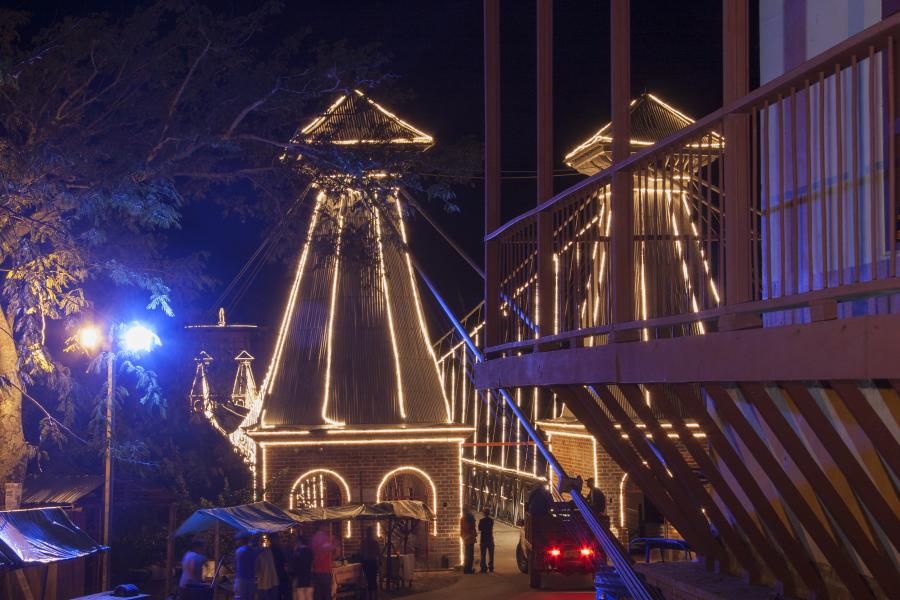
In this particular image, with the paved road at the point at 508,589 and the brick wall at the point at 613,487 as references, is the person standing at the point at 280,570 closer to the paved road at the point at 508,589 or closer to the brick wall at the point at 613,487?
the paved road at the point at 508,589

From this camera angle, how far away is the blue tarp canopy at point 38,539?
14875mm

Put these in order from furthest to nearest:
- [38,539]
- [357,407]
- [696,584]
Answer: [357,407] → [38,539] → [696,584]

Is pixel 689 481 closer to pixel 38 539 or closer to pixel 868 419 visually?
pixel 868 419

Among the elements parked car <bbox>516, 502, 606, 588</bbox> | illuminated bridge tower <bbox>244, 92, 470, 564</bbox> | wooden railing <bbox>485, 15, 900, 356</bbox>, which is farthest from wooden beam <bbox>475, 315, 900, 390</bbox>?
illuminated bridge tower <bbox>244, 92, 470, 564</bbox>

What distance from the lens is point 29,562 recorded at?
14969 mm

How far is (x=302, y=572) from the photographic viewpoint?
58.7 ft

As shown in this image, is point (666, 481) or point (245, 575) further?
point (245, 575)

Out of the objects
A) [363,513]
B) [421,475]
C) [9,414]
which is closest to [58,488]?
[9,414]

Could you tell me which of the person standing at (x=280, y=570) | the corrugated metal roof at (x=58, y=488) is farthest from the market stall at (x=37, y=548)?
the corrugated metal roof at (x=58, y=488)

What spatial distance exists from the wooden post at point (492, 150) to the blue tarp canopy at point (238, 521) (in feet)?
27.6

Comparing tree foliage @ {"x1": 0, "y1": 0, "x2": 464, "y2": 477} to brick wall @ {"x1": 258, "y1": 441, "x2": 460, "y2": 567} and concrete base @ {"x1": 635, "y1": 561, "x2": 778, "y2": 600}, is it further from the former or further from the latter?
concrete base @ {"x1": 635, "y1": 561, "x2": 778, "y2": 600}

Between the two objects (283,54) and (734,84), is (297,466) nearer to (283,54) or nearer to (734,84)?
(283,54)

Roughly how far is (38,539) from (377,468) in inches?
428

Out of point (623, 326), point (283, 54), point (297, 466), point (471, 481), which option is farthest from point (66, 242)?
point (471, 481)
